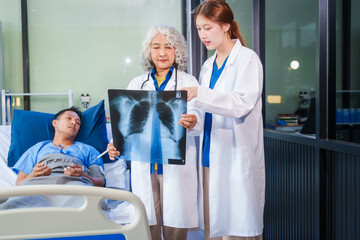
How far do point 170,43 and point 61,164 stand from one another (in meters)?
0.86

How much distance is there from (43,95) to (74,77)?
1.37 feet

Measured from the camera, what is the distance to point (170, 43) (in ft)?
5.33

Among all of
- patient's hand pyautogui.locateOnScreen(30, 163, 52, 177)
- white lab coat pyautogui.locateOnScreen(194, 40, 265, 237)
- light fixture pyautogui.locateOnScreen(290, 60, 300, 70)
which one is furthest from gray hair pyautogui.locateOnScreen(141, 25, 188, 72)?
light fixture pyautogui.locateOnScreen(290, 60, 300, 70)

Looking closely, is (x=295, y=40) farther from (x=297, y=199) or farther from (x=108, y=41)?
(x=108, y=41)

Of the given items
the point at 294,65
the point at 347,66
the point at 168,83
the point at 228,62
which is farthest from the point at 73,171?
the point at 294,65

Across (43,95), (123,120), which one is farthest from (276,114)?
(43,95)

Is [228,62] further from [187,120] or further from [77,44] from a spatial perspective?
[77,44]

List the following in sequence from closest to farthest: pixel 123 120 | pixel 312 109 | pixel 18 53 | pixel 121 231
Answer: pixel 121 231 → pixel 123 120 → pixel 312 109 → pixel 18 53

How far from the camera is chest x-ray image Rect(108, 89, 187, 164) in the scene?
138 centimetres

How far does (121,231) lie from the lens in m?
0.92

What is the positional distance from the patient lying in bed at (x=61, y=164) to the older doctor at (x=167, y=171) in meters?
0.31

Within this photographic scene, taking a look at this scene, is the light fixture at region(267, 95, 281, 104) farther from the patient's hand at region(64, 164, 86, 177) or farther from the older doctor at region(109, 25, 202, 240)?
the patient's hand at region(64, 164, 86, 177)

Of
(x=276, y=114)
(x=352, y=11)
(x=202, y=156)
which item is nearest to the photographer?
(x=202, y=156)

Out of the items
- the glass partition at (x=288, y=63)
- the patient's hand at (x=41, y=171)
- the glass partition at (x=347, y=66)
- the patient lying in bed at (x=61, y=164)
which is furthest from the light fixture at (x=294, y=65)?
the patient's hand at (x=41, y=171)
